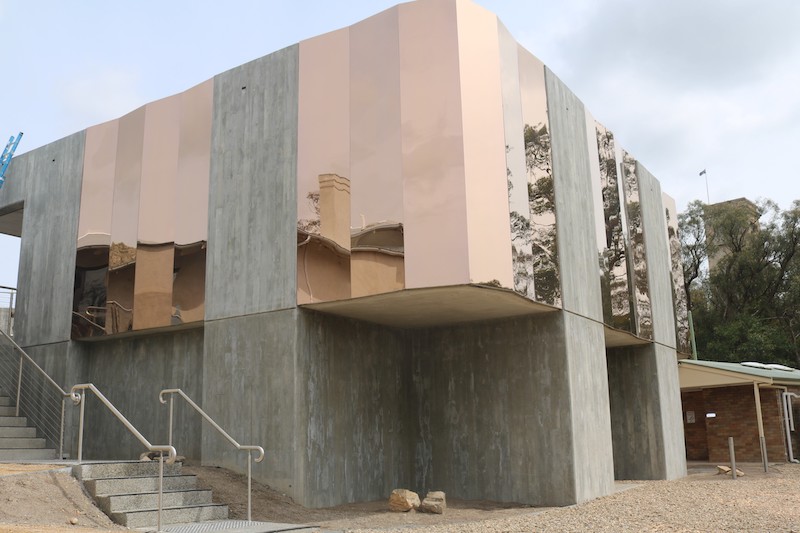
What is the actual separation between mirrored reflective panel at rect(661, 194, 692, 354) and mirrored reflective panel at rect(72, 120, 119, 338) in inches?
539

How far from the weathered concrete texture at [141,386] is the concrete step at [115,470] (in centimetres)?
325

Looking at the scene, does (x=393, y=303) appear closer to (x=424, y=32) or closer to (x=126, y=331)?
(x=424, y=32)

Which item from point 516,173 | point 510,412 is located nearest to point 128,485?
point 510,412

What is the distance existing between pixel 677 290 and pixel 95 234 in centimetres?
1441

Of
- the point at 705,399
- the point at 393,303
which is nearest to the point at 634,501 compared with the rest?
the point at 393,303

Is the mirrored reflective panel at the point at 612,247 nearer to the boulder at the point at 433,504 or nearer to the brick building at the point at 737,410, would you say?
the boulder at the point at 433,504

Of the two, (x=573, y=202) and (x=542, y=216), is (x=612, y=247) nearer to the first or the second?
(x=573, y=202)

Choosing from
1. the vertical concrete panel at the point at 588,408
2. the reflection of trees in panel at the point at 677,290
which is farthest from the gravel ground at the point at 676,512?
the reflection of trees in panel at the point at 677,290

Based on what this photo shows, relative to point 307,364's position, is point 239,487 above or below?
below

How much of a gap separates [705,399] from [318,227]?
676 inches

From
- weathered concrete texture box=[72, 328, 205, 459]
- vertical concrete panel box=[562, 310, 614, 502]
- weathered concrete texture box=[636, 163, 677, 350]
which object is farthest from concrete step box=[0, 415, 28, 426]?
weathered concrete texture box=[636, 163, 677, 350]

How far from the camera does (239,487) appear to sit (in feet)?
34.3

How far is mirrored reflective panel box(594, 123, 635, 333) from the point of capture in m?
14.6

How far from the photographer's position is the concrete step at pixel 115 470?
866 centimetres
